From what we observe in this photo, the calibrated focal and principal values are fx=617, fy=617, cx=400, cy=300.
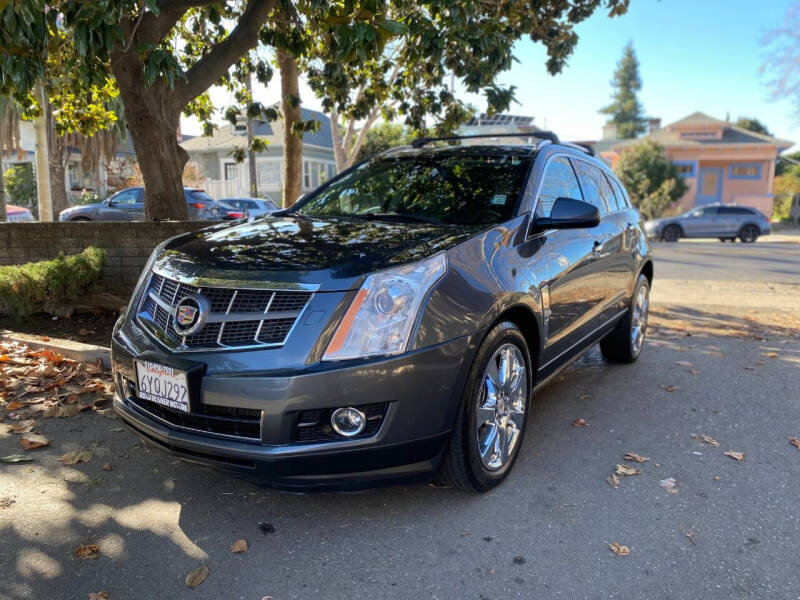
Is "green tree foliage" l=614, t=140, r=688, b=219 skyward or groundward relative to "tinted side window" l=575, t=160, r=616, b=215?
skyward

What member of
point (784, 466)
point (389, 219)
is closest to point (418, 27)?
point (389, 219)

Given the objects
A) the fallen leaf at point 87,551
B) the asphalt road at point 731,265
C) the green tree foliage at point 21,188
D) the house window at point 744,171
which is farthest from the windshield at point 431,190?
the house window at point 744,171

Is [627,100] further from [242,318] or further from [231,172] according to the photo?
[242,318]

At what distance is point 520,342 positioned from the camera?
3270 mm

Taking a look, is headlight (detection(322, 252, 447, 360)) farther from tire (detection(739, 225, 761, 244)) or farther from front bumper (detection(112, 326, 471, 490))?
tire (detection(739, 225, 761, 244))

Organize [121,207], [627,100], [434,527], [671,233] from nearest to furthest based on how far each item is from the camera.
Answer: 1. [434,527]
2. [121,207]
3. [671,233]
4. [627,100]

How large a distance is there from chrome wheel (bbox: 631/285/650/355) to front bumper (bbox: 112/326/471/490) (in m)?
3.48

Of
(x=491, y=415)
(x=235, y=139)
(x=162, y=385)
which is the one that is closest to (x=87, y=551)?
(x=162, y=385)

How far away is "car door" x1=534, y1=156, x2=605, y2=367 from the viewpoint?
367 centimetres

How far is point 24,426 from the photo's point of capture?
3953 mm

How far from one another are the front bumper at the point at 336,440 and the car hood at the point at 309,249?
0.40 m

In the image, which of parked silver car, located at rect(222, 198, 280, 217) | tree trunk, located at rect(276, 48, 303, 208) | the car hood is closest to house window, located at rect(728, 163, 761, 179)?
parked silver car, located at rect(222, 198, 280, 217)

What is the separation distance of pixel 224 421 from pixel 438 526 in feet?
3.61

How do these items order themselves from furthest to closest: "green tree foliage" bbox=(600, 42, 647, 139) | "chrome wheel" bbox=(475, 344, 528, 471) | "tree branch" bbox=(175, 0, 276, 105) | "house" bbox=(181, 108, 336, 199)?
1. "green tree foliage" bbox=(600, 42, 647, 139)
2. "house" bbox=(181, 108, 336, 199)
3. "tree branch" bbox=(175, 0, 276, 105)
4. "chrome wheel" bbox=(475, 344, 528, 471)
